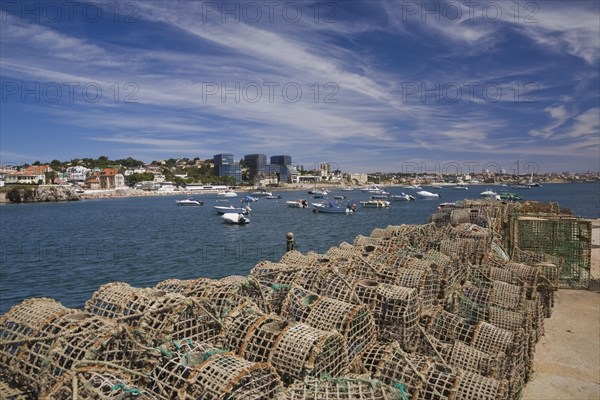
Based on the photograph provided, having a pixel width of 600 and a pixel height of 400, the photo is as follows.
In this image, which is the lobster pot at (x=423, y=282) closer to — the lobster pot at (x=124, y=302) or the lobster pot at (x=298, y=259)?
the lobster pot at (x=298, y=259)

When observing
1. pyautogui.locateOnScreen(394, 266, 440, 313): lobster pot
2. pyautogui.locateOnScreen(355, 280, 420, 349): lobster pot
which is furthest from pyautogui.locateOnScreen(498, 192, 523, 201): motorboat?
pyautogui.locateOnScreen(355, 280, 420, 349): lobster pot

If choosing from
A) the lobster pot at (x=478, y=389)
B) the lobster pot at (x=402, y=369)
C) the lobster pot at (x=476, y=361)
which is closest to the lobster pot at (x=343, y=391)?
the lobster pot at (x=402, y=369)

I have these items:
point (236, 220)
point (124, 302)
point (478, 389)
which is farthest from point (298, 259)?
point (236, 220)

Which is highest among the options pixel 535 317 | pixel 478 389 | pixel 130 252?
pixel 478 389

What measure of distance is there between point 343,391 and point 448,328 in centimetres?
259

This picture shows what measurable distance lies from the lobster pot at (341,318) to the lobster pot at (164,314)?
Answer: 92 centimetres

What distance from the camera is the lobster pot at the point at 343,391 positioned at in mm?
2863

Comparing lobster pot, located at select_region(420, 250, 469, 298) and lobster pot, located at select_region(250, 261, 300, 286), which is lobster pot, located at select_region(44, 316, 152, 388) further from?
lobster pot, located at select_region(420, 250, 469, 298)

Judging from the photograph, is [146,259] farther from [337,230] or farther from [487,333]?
[487,333]

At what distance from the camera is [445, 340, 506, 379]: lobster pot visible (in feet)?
13.8

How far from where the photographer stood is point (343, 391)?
2963 mm

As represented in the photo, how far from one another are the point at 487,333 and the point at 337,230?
27898 millimetres

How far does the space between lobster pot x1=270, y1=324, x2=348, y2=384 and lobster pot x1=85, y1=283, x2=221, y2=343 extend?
2.80ft

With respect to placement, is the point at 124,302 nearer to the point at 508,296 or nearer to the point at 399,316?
the point at 399,316
